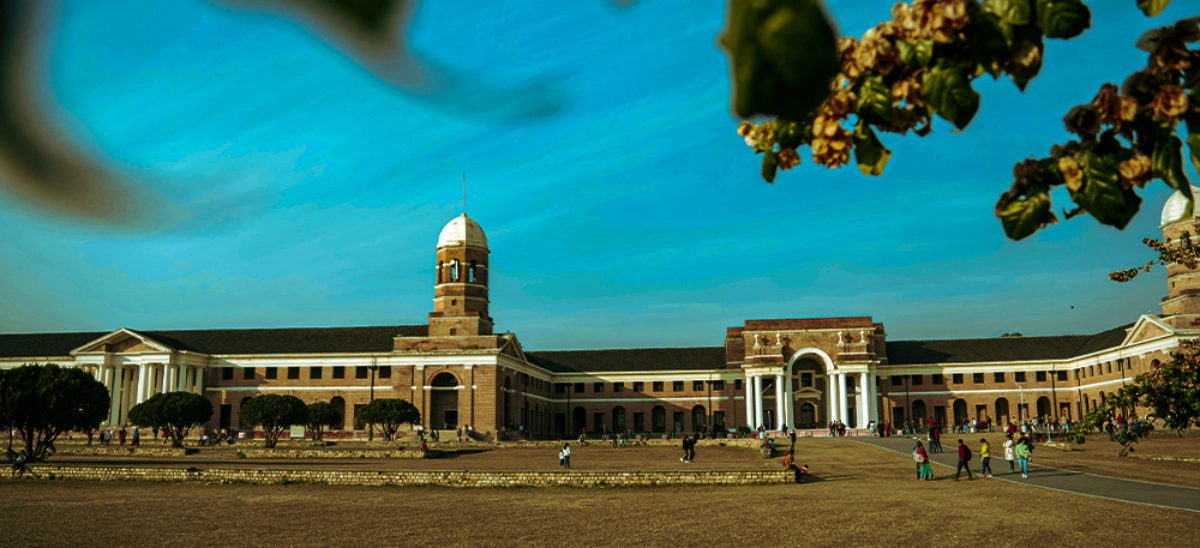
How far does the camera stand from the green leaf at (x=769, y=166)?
7.34 ft

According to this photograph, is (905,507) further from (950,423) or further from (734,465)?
Result: (950,423)

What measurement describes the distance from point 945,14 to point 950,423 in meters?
91.8

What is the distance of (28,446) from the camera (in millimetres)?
41469

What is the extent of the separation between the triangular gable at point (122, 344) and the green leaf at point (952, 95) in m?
85.3

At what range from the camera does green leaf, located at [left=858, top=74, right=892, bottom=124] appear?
80.7 inches

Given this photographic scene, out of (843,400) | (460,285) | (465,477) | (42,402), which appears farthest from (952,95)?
(843,400)

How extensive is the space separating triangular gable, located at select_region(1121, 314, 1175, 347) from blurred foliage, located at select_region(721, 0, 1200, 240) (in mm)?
77579

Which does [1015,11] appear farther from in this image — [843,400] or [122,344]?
[122,344]

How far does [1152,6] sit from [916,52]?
437mm

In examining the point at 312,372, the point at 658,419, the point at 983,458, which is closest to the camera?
the point at 983,458

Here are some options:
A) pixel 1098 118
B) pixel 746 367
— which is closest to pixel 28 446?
pixel 1098 118

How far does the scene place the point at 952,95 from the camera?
195cm

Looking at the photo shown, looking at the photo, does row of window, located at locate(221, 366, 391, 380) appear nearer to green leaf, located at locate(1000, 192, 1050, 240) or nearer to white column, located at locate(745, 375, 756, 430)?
white column, located at locate(745, 375, 756, 430)

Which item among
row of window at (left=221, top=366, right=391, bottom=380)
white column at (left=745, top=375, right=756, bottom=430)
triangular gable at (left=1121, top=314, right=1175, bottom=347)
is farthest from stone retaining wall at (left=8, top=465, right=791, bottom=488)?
white column at (left=745, top=375, right=756, bottom=430)
